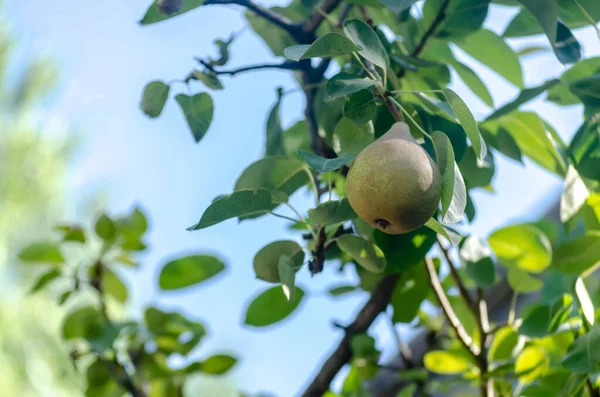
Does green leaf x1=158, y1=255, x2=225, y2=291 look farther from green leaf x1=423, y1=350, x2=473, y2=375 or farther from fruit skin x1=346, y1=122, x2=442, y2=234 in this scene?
fruit skin x1=346, y1=122, x2=442, y2=234

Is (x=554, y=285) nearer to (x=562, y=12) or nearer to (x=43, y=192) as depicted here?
(x=562, y=12)

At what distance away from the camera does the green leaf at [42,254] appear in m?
0.71

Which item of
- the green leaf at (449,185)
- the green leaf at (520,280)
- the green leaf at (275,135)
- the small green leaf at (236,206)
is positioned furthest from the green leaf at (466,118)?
the green leaf at (520,280)

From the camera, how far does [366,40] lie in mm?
333

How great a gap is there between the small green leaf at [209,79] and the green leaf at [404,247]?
15 cm

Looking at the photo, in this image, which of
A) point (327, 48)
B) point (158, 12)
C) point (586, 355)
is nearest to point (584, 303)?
point (586, 355)

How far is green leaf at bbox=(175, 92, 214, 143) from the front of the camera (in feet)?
1.29

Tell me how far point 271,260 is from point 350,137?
9 centimetres

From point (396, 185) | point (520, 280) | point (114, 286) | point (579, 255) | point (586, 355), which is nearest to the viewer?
point (396, 185)

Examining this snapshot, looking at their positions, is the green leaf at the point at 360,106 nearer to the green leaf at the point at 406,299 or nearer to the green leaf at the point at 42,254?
the green leaf at the point at 406,299

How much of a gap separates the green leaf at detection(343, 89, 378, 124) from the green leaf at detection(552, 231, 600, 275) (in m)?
0.25

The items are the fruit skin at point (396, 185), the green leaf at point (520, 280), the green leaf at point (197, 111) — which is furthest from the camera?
the green leaf at point (520, 280)

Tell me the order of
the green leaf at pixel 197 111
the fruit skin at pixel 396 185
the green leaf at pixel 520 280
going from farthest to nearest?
the green leaf at pixel 520 280, the green leaf at pixel 197 111, the fruit skin at pixel 396 185

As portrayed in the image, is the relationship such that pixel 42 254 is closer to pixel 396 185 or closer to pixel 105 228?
pixel 105 228
